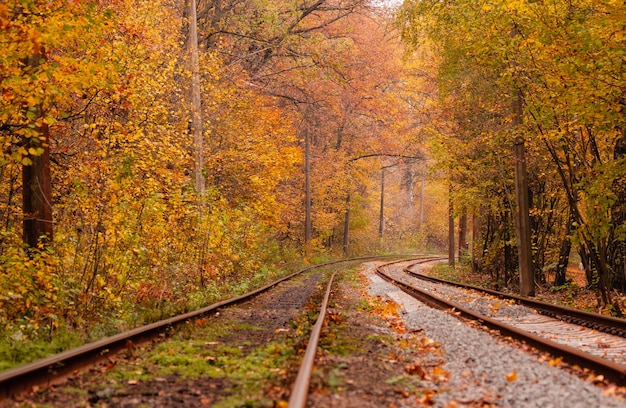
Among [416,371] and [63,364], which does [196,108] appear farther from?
[416,371]

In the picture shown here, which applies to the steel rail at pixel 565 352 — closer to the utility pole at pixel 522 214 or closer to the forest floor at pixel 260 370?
the forest floor at pixel 260 370

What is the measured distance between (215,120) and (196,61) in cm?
489

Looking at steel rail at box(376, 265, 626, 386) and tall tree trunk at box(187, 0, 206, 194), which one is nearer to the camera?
steel rail at box(376, 265, 626, 386)

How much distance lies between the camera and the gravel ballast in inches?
192

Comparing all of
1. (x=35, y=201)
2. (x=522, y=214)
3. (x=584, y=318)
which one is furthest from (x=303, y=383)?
(x=522, y=214)

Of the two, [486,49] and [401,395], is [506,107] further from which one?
[401,395]

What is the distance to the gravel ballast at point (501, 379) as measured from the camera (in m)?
4.87

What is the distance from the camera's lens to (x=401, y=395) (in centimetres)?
517

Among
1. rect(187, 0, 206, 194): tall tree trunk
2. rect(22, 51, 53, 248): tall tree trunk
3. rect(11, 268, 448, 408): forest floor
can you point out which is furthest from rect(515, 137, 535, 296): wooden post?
rect(22, 51, 53, 248): tall tree trunk

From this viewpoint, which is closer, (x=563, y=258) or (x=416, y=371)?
(x=416, y=371)

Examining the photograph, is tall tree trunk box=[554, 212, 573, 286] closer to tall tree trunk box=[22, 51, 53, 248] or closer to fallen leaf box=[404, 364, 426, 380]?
fallen leaf box=[404, 364, 426, 380]

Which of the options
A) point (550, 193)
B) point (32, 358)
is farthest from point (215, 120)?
point (32, 358)

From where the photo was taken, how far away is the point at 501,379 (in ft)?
18.8

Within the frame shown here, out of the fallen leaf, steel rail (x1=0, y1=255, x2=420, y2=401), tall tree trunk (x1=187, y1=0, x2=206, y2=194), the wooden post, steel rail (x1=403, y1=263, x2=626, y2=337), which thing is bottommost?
steel rail (x1=403, y1=263, x2=626, y2=337)
